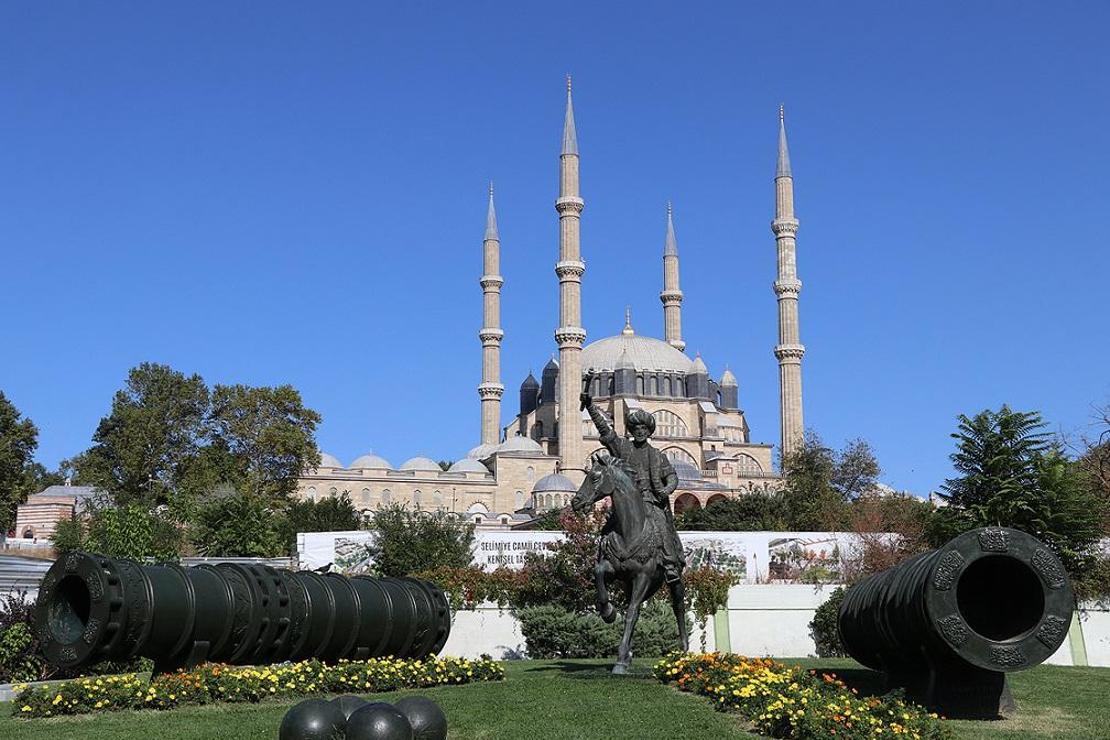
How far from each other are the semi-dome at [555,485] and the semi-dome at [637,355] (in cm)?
1435

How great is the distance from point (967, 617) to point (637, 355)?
67672 millimetres

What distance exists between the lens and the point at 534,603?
2288cm

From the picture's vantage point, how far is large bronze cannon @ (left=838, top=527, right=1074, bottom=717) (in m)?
9.74

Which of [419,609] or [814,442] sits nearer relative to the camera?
[419,609]

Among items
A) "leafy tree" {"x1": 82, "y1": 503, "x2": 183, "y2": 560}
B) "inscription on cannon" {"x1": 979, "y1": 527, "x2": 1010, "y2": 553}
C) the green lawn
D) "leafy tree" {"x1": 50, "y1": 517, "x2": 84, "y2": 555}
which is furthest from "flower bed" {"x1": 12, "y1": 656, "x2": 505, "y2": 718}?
"leafy tree" {"x1": 50, "y1": 517, "x2": 84, "y2": 555}

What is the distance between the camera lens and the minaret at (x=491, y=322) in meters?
72.5

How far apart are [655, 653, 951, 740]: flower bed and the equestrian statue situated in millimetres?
753

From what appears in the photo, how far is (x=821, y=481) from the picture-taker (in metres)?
54.4

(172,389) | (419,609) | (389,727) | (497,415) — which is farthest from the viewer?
(497,415)

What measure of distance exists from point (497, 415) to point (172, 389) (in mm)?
27998

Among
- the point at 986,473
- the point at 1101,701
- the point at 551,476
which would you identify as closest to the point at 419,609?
the point at 1101,701

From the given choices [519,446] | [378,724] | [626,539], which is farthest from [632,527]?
[519,446]

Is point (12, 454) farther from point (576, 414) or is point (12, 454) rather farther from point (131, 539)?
point (576, 414)

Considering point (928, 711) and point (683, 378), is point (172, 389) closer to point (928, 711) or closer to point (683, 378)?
point (683, 378)
